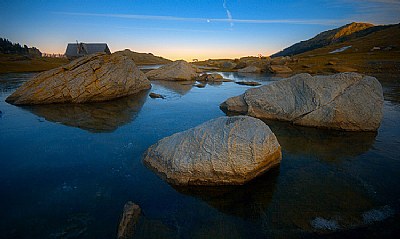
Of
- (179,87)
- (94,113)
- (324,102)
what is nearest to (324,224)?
(324,102)

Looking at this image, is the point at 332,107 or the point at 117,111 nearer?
the point at 332,107

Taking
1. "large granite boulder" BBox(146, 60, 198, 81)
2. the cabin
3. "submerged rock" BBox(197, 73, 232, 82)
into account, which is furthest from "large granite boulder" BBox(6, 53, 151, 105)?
the cabin

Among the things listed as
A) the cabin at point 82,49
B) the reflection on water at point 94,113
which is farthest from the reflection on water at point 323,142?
the cabin at point 82,49

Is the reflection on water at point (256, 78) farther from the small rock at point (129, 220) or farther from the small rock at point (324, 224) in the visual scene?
the small rock at point (129, 220)

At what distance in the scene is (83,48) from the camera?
91.6 metres

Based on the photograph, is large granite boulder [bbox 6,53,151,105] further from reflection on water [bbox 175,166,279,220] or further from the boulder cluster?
reflection on water [bbox 175,166,279,220]

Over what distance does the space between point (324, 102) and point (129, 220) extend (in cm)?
1383

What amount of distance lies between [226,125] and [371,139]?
9472 mm

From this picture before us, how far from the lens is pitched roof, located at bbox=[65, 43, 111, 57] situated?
9138 centimetres

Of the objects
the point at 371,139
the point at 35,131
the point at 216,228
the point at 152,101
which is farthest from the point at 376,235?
the point at 152,101

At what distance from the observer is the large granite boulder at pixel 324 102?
48.3 feet

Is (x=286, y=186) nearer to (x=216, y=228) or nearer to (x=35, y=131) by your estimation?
(x=216, y=228)

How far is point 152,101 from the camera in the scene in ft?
80.8

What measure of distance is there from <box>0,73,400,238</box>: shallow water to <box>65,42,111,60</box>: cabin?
289 feet
